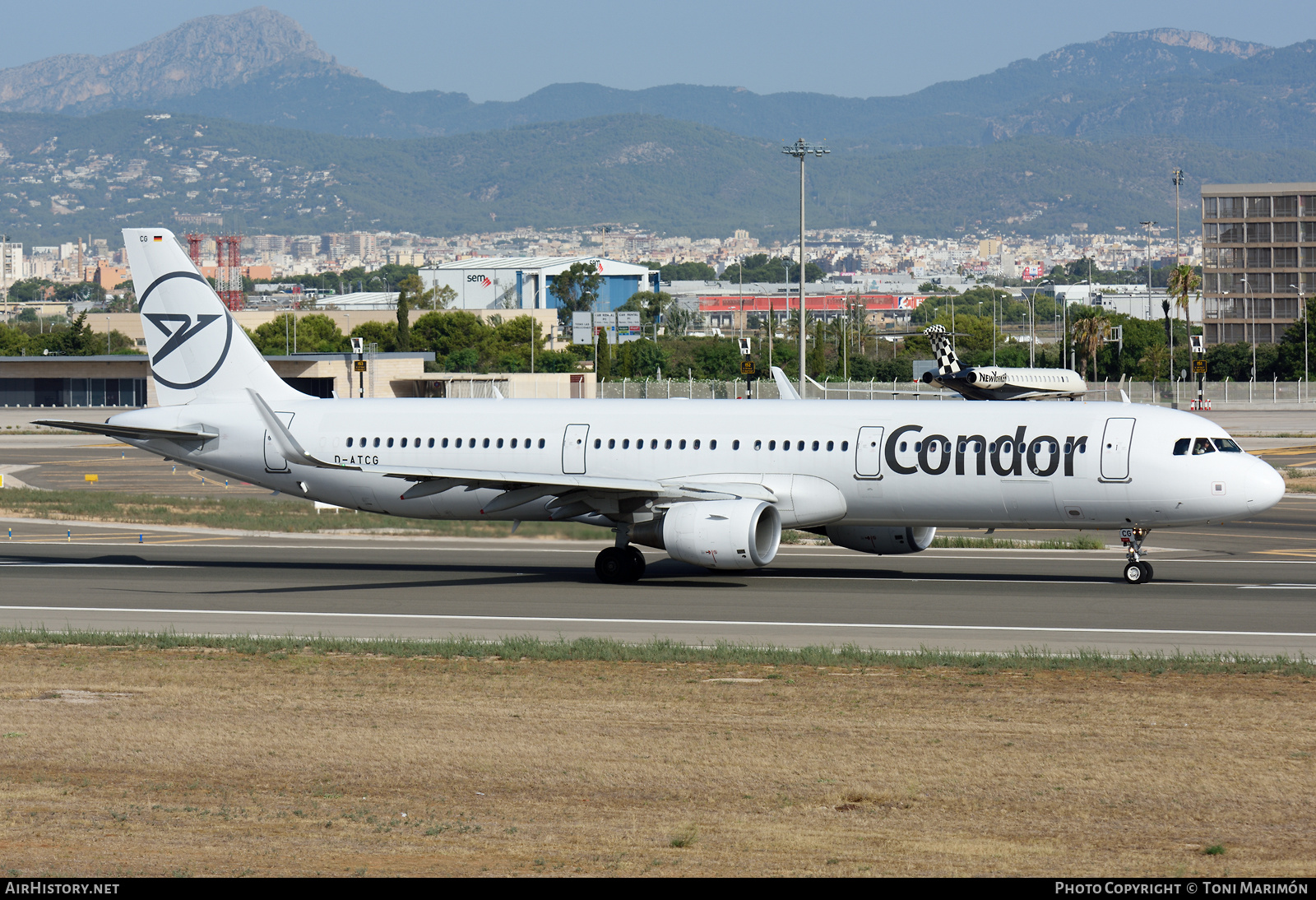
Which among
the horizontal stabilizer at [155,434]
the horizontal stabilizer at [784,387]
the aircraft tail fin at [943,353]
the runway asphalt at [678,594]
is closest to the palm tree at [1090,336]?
the aircraft tail fin at [943,353]

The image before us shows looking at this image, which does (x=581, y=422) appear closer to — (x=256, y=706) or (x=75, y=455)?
(x=256, y=706)

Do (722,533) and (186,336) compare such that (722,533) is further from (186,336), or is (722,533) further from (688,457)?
(186,336)

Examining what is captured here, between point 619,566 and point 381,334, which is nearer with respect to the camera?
point 619,566

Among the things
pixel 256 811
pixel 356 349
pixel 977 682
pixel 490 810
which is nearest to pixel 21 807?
pixel 256 811

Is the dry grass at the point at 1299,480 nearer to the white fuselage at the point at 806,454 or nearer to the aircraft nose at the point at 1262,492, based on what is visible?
the aircraft nose at the point at 1262,492

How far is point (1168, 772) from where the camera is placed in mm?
14875

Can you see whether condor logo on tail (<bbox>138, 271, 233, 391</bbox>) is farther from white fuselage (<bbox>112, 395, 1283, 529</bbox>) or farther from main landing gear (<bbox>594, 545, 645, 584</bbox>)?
main landing gear (<bbox>594, 545, 645, 584</bbox>)

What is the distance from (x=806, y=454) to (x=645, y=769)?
16.8 m

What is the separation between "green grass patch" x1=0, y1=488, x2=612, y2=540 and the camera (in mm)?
42094

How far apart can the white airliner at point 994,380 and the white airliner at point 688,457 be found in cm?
5500

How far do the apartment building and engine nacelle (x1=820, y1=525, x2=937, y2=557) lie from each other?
15338 cm

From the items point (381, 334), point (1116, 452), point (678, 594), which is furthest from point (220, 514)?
point (381, 334)

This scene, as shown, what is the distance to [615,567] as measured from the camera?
31812mm

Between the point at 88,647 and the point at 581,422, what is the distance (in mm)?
12841
